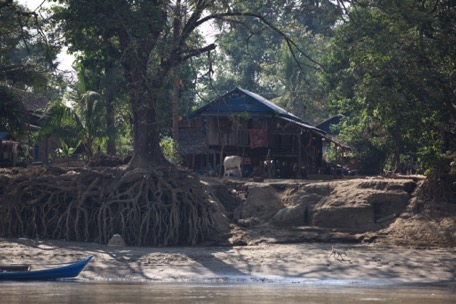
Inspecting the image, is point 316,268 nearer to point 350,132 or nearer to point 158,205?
point 158,205

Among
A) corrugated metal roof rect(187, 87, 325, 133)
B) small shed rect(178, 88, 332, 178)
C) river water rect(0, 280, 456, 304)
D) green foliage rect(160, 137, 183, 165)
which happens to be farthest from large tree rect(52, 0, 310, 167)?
small shed rect(178, 88, 332, 178)

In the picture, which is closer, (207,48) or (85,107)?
(207,48)

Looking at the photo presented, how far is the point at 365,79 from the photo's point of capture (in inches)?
752

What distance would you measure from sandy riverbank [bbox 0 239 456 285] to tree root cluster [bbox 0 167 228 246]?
32.6 inches

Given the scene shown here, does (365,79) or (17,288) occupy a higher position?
(365,79)

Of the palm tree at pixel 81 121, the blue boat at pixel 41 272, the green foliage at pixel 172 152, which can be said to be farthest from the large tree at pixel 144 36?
the green foliage at pixel 172 152

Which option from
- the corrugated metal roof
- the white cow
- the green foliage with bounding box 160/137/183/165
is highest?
the corrugated metal roof

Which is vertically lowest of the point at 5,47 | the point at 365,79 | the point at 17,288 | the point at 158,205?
the point at 17,288

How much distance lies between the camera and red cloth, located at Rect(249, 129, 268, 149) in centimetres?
Answer: 3372

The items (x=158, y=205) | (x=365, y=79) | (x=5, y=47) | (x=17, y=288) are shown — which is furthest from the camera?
(x=5, y=47)

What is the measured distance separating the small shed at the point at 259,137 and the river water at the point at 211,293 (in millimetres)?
16948

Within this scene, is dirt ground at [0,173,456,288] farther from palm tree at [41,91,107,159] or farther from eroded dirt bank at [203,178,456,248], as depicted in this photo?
palm tree at [41,91,107,159]

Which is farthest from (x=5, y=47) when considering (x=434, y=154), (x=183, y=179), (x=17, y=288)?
(x=434, y=154)

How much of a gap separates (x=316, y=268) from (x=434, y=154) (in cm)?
443
